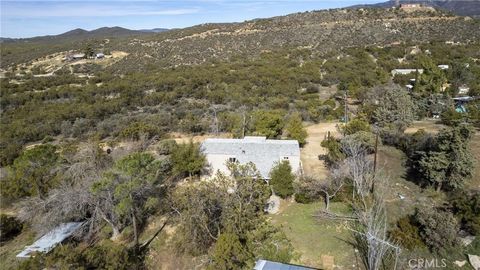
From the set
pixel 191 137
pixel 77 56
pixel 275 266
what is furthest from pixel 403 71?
pixel 77 56

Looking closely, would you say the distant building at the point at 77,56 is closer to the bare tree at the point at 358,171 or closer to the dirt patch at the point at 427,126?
the dirt patch at the point at 427,126

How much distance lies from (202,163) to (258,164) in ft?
11.2

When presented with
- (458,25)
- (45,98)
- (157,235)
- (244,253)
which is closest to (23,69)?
(45,98)

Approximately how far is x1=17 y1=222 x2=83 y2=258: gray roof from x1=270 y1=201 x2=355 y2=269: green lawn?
10.00 meters

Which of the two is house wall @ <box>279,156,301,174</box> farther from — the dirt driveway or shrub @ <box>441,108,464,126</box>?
shrub @ <box>441,108,464,126</box>

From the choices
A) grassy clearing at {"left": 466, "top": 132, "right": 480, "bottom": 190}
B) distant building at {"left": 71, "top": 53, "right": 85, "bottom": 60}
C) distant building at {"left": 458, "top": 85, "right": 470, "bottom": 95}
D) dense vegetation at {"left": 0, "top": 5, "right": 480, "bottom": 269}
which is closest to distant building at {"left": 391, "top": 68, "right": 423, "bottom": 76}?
dense vegetation at {"left": 0, "top": 5, "right": 480, "bottom": 269}

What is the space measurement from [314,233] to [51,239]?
1234 centimetres

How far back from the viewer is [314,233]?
1700 cm

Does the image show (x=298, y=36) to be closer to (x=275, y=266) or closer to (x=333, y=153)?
(x=333, y=153)

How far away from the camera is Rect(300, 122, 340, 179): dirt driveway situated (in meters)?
23.8

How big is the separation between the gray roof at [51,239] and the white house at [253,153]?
27.6ft

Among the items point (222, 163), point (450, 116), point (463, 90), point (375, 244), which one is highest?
point (463, 90)

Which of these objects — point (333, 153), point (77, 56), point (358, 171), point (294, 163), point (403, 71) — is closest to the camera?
point (358, 171)

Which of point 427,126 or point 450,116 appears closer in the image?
point 450,116
